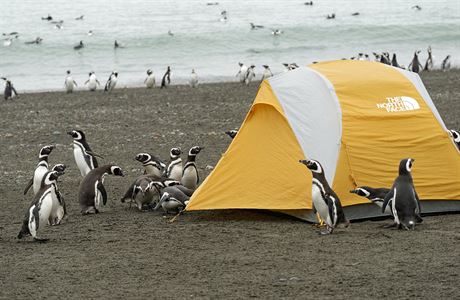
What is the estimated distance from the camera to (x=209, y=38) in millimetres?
44875

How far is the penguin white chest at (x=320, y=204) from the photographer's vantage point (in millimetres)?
9016

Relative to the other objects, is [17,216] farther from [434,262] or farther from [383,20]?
[383,20]

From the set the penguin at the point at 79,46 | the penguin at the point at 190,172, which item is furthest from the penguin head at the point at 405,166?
the penguin at the point at 79,46

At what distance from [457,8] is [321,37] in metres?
17.3

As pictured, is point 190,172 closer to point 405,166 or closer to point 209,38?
point 405,166

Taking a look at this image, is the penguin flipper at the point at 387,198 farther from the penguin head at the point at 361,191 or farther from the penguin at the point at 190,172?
the penguin at the point at 190,172

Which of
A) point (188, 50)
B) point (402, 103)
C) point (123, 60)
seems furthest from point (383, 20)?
point (402, 103)

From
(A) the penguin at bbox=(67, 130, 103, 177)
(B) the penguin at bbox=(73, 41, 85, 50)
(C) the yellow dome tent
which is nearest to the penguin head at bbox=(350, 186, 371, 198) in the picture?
(C) the yellow dome tent

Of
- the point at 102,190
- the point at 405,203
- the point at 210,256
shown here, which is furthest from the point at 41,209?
the point at 405,203

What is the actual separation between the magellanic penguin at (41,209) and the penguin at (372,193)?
3.06m

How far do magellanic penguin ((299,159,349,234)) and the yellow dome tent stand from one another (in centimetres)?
43

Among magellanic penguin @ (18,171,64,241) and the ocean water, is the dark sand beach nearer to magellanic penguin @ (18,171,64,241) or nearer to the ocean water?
magellanic penguin @ (18,171,64,241)

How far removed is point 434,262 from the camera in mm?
7520

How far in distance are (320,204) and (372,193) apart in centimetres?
68
